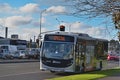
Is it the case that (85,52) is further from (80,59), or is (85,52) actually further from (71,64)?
(71,64)

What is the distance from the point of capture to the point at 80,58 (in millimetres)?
27453

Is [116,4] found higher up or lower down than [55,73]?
higher up

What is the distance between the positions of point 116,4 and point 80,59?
1904 cm

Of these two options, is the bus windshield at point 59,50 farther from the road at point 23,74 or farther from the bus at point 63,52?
the road at point 23,74

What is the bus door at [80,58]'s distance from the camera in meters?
26.6

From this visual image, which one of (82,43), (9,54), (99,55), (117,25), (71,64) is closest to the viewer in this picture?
(117,25)

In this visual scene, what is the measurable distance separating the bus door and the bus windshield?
30.1 inches

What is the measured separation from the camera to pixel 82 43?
2784cm

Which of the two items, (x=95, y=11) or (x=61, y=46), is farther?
(x=61, y=46)

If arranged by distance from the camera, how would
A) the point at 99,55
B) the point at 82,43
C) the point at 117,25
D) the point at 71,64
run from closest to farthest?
the point at 117,25 → the point at 71,64 → the point at 82,43 → the point at 99,55

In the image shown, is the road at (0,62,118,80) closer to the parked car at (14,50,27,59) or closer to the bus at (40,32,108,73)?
the bus at (40,32,108,73)

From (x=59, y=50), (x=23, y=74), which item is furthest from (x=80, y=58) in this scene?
(x=23, y=74)

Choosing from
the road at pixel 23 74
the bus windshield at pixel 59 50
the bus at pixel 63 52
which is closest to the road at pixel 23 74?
the road at pixel 23 74

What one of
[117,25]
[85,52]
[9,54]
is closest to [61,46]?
[85,52]
